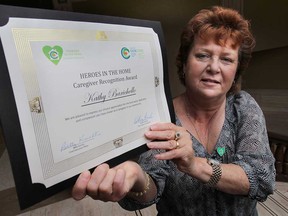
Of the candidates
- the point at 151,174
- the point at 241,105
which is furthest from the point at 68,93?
the point at 241,105

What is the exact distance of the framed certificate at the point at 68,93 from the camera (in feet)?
1.27

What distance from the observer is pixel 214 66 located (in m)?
0.73

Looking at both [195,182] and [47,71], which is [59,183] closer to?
[47,71]

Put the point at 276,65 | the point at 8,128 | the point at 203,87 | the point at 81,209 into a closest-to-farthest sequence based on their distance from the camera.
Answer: the point at 8,128
the point at 203,87
the point at 81,209
the point at 276,65

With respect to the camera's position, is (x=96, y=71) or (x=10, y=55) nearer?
(x=10, y=55)

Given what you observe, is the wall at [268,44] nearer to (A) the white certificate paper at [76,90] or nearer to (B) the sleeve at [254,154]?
(B) the sleeve at [254,154]

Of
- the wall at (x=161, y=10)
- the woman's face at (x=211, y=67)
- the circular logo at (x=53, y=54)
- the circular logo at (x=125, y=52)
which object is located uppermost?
the wall at (x=161, y=10)

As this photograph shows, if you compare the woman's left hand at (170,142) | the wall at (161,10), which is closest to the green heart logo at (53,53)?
the woman's left hand at (170,142)

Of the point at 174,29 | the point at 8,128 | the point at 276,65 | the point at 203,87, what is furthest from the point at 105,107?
the point at 276,65

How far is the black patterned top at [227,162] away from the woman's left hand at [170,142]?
169 mm

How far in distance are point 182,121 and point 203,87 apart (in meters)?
0.15

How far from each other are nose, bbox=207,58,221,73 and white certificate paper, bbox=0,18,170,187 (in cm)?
22

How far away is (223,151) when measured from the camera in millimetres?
817
